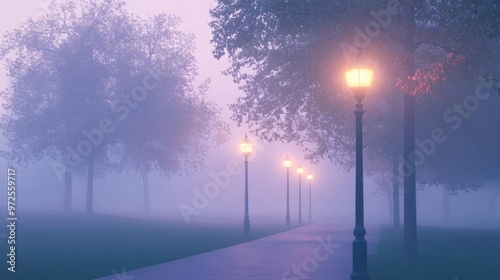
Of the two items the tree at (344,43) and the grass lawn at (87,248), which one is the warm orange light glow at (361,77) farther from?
the grass lawn at (87,248)

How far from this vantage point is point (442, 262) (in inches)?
686

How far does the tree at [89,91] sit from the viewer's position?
4353cm

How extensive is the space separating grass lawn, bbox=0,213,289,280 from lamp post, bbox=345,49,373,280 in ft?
19.5

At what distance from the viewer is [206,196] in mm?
133000

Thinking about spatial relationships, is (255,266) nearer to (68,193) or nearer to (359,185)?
(359,185)

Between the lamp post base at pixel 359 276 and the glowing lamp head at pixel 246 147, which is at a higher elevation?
the glowing lamp head at pixel 246 147

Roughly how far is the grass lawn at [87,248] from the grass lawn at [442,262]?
6412 millimetres

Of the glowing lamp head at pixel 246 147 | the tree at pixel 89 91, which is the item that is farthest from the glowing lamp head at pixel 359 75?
the tree at pixel 89 91

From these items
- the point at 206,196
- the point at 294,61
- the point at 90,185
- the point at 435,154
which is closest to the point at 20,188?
the point at 206,196

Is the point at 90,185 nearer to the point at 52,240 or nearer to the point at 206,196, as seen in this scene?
the point at 52,240

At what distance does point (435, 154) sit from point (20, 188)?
79.0 metres

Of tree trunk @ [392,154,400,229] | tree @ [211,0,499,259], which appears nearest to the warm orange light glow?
tree @ [211,0,499,259]

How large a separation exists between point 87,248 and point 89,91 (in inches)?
992

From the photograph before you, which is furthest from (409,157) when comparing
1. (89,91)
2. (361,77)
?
(89,91)
